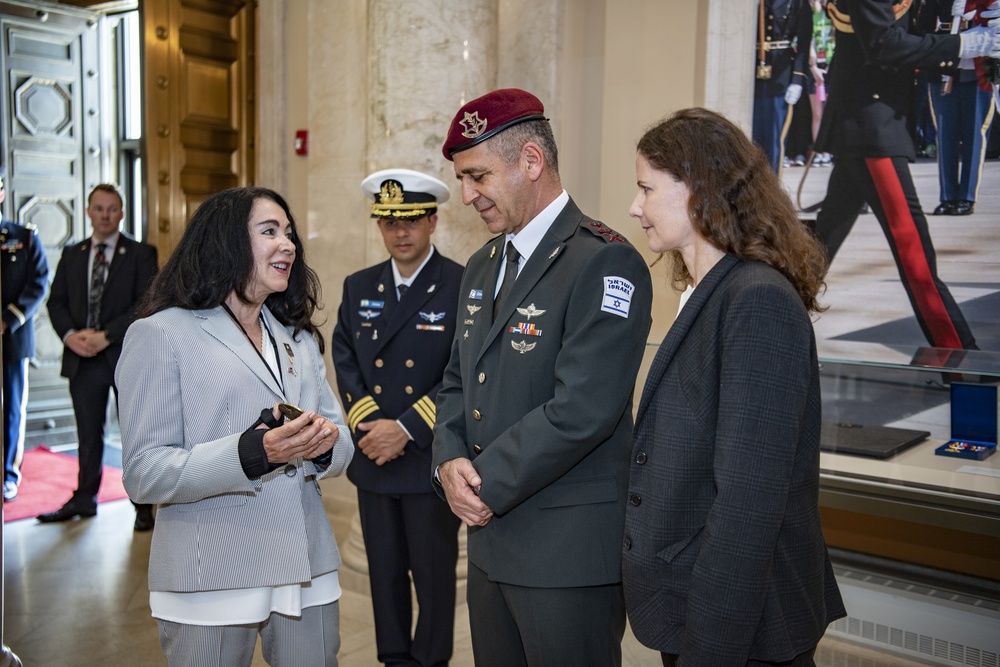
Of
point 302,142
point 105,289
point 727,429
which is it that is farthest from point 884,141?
point 105,289

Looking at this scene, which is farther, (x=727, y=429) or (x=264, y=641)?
(x=264, y=641)

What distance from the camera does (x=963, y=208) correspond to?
373 cm

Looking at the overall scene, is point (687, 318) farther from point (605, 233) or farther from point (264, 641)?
point (264, 641)

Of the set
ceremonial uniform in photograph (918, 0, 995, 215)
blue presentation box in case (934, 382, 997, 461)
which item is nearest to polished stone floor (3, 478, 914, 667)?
blue presentation box in case (934, 382, 997, 461)

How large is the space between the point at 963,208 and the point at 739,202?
2.56 meters

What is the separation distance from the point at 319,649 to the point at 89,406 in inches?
143

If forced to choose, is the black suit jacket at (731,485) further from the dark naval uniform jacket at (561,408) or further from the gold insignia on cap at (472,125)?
the gold insignia on cap at (472,125)

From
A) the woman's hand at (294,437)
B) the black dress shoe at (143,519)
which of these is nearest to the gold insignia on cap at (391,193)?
the woman's hand at (294,437)

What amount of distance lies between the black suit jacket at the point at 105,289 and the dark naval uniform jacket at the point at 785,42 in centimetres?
343

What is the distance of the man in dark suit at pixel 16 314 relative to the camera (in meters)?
5.55

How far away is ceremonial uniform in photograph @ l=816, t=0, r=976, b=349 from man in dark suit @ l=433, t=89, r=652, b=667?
2255mm

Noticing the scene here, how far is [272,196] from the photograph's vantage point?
2.25 metres

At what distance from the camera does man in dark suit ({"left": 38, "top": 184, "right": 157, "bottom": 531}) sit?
16.8ft

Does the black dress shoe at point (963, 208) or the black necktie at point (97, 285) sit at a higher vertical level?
the black dress shoe at point (963, 208)
